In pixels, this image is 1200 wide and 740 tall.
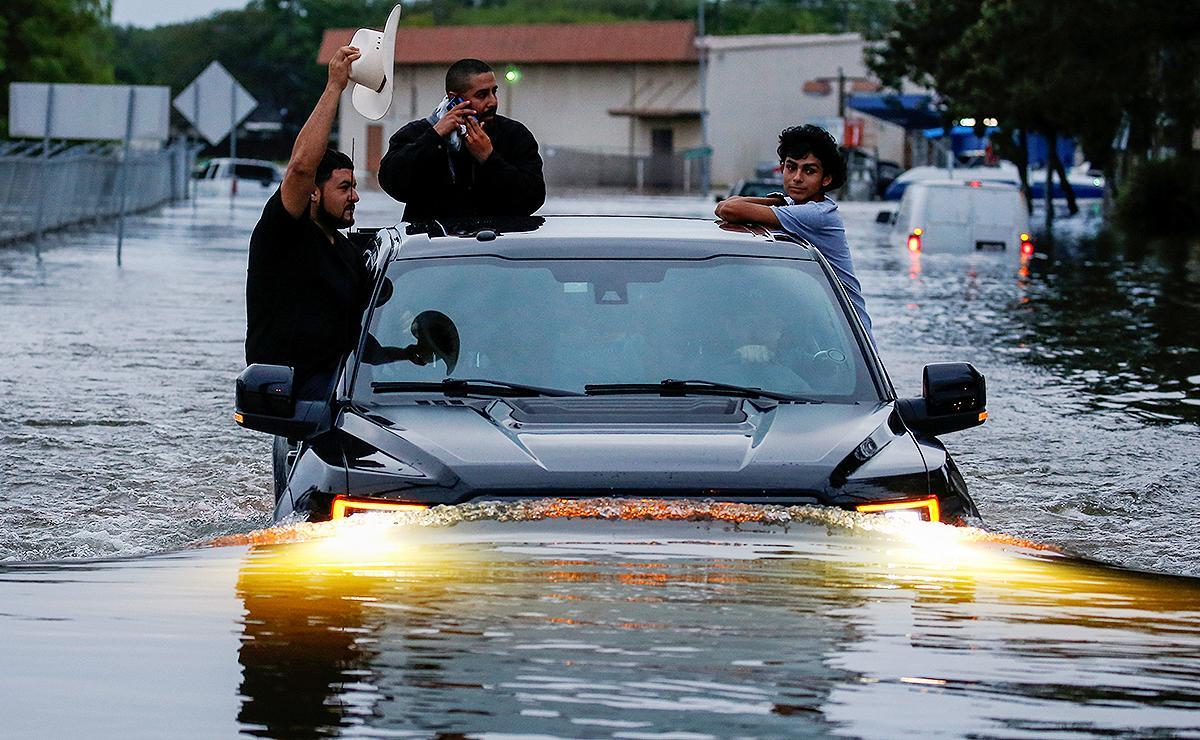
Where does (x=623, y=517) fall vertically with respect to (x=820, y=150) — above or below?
below

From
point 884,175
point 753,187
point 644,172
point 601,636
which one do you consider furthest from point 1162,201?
point 644,172

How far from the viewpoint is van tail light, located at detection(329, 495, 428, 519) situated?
5312 millimetres

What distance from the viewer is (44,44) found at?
7219cm

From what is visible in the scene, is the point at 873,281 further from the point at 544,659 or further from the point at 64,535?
the point at 544,659

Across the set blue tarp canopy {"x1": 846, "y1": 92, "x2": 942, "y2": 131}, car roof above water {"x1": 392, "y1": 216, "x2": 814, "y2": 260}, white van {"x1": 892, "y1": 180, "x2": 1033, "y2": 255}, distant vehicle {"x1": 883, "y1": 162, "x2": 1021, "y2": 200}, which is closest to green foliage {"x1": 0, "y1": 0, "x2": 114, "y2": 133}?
distant vehicle {"x1": 883, "y1": 162, "x2": 1021, "y2": 200}

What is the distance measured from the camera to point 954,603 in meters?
4.15

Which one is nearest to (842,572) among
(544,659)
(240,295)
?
(544,659)

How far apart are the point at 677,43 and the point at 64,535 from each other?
88258 mm

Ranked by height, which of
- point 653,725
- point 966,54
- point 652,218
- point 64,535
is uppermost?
point 966,54

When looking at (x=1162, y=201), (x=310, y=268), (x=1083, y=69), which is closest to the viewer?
(x=310, y=268)

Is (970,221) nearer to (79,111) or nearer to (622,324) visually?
(79,111)

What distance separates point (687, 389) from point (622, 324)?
35 centimetres

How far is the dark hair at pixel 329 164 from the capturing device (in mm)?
7125

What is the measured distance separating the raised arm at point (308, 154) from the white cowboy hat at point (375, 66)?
0.11 m
